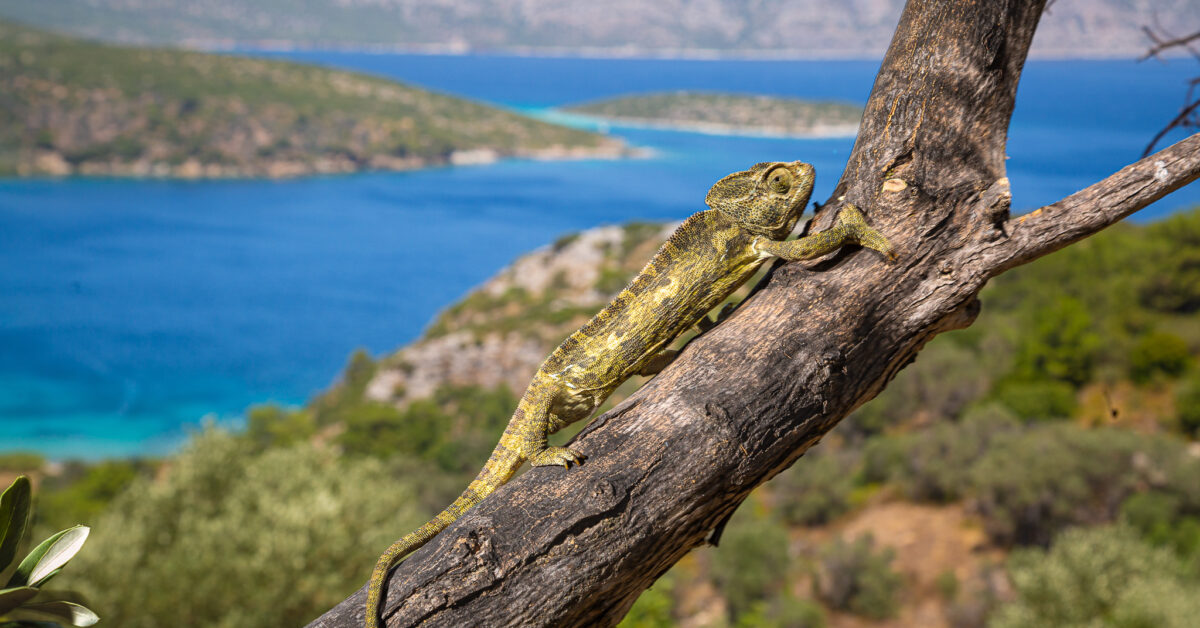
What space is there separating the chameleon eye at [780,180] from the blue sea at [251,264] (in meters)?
30.9

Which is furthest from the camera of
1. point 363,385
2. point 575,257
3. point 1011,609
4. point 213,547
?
point 575,257

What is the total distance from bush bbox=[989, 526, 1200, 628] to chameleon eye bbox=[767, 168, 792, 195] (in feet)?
47.7

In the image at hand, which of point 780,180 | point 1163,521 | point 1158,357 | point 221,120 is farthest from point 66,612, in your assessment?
point 221,120

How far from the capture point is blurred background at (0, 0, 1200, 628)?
48.6 feet

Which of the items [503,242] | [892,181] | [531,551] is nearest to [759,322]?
[892,181]

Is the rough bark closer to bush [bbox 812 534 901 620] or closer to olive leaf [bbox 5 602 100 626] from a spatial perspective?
olive leaf [bbox 5 602 100 626]

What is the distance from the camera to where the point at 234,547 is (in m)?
13.5

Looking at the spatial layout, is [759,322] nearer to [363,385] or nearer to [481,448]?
[481,448]

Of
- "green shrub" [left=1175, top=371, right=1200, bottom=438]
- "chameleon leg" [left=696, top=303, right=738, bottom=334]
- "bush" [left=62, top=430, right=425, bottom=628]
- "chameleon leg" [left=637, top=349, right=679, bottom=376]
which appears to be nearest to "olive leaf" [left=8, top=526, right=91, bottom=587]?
"chameleon leg" [left=637, top=349, right=679, bottom=376]

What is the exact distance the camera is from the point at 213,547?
13609mm

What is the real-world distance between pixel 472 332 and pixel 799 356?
167 ft

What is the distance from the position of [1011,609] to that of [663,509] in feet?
49.6

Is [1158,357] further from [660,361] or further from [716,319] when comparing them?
[660,361]

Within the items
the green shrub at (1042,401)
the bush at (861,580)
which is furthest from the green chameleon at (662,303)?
the green shrub at (1042,401)
